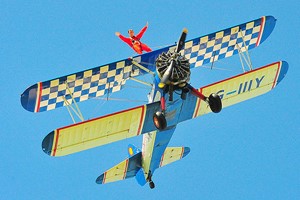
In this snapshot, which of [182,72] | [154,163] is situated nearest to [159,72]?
[182,72]

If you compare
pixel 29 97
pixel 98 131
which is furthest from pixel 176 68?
pixel 29 97

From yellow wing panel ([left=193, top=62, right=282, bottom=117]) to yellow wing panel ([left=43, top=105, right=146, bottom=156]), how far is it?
6.05 feet

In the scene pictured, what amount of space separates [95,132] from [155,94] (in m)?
1.82

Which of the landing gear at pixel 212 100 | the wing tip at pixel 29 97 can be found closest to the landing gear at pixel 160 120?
the landing gear at pixel 212 100

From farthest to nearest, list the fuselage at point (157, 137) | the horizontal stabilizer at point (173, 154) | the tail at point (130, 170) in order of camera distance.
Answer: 1. the horizontal stabilizer at point (173, 154)
2. the tail at point (130, 170)
3. the fuselage at point (157, 137)

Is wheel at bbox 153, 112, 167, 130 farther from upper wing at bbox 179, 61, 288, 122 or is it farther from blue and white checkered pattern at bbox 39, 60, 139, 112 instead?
blue and white checkered pattern at bbox 39, 60, 139, 112

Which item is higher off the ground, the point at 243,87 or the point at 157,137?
the point at 243,87

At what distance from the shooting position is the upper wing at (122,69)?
23.2m

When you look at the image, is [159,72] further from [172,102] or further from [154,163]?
[154,163]

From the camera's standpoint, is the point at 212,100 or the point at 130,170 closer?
the point at 212,100

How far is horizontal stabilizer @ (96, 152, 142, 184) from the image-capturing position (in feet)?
87.0

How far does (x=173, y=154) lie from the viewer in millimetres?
27391

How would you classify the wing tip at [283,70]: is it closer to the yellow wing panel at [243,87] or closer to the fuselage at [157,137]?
the yellow wing panel at [243,87]

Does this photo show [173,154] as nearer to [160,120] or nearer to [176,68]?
[160,120]
